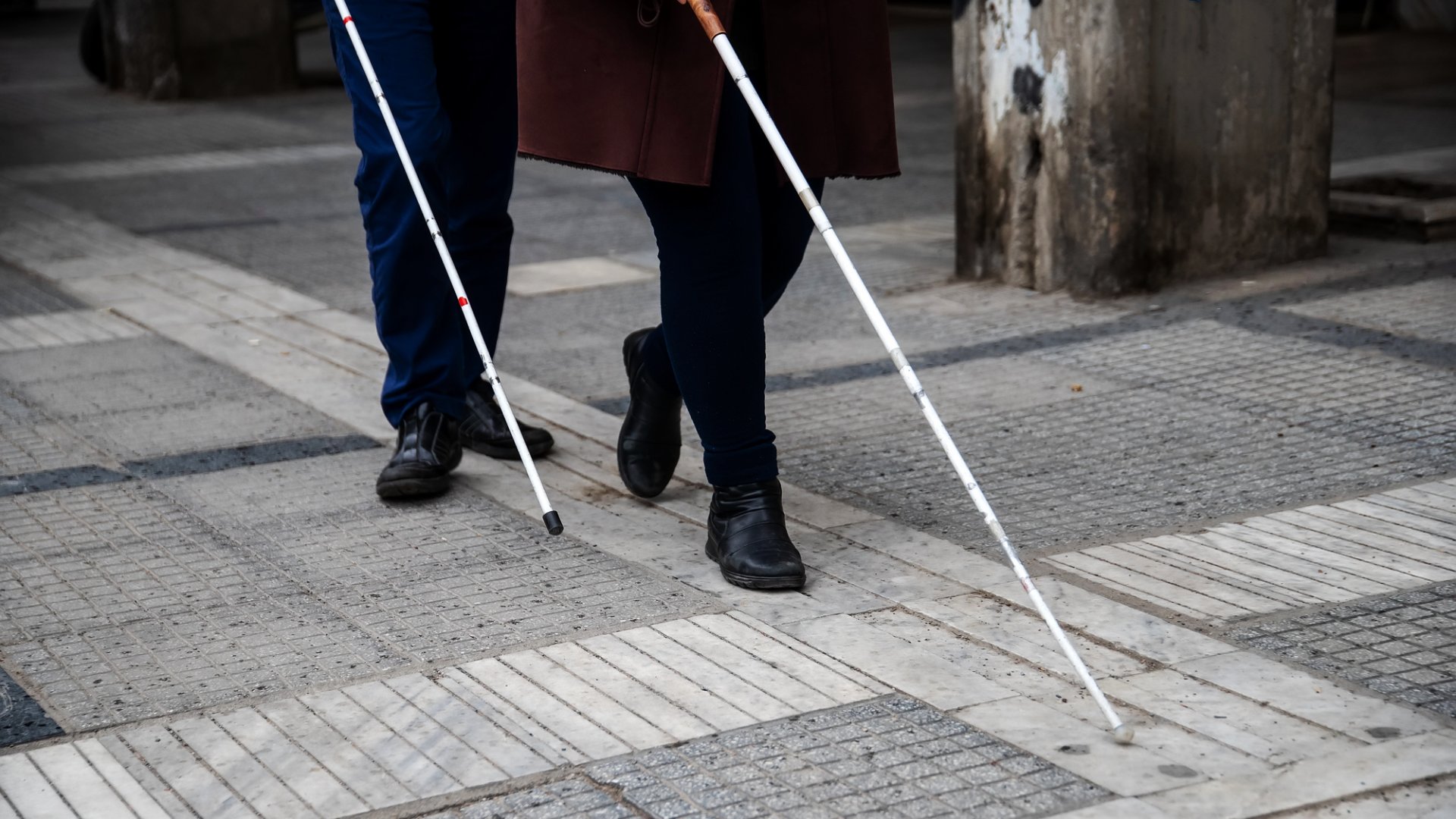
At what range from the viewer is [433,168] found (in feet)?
14.4

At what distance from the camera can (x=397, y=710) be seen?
3107 millimetres

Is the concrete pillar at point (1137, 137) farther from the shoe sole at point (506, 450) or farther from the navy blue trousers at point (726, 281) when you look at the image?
the navy blue trousers at point (726, 281)

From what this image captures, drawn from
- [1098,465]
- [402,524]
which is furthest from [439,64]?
[1098,465]

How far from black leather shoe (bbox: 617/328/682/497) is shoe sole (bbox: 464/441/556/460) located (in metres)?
0.50

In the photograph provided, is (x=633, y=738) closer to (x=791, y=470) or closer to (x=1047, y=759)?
(x=1047, y=759)

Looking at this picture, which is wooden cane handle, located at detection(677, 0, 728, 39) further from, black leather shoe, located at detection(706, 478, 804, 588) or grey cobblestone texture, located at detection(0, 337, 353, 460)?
grey cobblestone texture, located at detection(0, 337, 353, 460)

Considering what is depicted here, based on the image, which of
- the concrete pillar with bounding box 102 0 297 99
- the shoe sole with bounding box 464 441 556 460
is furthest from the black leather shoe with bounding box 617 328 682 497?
the concrete pillar with bounding box 102 0 297 99

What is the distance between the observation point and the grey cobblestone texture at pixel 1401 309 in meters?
5.73

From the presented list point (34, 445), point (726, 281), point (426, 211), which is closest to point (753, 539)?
point (726, 281)

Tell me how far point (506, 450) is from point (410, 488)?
45cm

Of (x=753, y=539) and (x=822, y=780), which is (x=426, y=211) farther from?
(x=822, y=780)

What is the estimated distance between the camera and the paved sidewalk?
2.84m

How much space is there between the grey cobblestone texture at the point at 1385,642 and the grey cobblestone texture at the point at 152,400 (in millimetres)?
2701

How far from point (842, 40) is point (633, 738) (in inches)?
61.6
